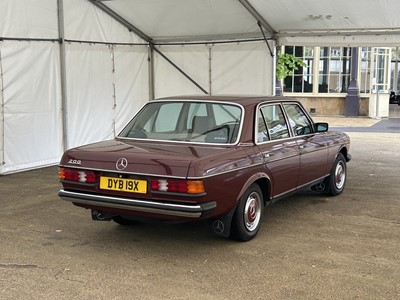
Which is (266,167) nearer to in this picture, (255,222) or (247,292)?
(255,222)

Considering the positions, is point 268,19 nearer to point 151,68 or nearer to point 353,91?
point 151,68

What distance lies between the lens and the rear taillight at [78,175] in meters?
4.85

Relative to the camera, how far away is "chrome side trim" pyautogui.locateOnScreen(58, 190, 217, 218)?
444 centimetres

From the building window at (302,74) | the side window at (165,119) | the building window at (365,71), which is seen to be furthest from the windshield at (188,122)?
the building window at (302,74)

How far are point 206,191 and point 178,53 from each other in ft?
27.2

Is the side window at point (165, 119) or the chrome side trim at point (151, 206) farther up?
the side window at point (165, 119)

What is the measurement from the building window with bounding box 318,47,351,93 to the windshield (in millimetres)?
19672

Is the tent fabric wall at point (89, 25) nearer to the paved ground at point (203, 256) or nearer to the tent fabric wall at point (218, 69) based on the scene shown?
the tent fabric wall at point (218, 69)

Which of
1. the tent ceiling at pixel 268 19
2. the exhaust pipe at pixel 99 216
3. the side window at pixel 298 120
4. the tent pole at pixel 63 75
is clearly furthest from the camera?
the tent pole at pixel 63 75

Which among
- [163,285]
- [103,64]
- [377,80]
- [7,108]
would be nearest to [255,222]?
[163,285]

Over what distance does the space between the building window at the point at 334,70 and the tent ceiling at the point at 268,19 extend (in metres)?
14.0


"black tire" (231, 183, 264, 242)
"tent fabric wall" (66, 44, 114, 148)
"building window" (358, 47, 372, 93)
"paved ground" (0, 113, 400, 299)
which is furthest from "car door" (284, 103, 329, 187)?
"building window" (358, 47, 372, 93)

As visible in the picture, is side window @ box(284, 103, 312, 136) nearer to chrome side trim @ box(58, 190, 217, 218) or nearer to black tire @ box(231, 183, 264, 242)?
black tire @ box(231, 183, 264, 242)

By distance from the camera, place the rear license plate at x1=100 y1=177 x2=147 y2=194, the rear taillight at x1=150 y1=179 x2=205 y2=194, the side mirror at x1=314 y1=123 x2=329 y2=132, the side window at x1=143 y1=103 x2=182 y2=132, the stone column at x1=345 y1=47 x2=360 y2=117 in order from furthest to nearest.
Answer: the stone column at x1=345 y1=47 x2=360 y2=117
the side mirror at x1=314 y1=123 x2=329 y2=132
the side window at x1=143 y1=103 x2=182 y2=132
the rear license plate at x1=100 y1=177 x2=147 y2=194
the rear taillight at x1=150 y1=179 x2=205 y2=194
